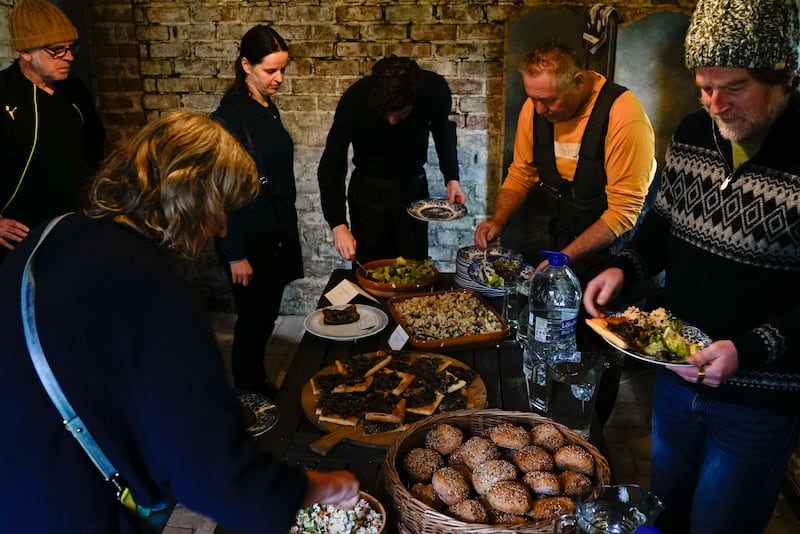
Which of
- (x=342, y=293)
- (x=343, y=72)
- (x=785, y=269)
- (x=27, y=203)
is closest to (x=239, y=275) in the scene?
(x=342, y=293)

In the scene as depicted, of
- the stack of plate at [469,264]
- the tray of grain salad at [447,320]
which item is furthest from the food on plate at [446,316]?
the stack of plate at [469,264]

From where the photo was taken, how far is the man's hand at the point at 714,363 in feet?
5.12

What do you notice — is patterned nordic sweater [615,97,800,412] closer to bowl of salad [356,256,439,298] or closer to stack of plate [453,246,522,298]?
stack of plate [453,246,522,298]

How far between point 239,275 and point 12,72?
1.26 m

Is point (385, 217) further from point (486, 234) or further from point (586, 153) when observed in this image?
point (586, 153)

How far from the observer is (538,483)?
4.46 ft

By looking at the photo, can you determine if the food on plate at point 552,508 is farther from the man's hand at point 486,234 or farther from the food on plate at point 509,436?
the man's hand at point 486,234

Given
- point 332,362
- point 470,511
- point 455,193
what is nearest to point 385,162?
point 455,193

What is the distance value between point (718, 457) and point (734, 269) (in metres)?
0.49

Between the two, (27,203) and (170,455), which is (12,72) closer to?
(27,203)

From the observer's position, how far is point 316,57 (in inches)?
152

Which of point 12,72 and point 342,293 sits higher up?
point 12,72

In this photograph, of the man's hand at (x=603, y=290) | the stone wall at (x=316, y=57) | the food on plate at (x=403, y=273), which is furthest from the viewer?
the stone wall at (x=316, y=57)

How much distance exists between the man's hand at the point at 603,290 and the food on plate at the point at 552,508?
2.55ft
